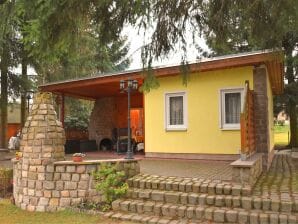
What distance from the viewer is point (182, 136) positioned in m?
11.6

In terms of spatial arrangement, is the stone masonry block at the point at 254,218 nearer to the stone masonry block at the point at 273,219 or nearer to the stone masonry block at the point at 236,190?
the stone masonry block at the point at 273,219

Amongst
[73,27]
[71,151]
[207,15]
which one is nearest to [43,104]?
[73,27]

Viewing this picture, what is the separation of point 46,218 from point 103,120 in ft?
32.6

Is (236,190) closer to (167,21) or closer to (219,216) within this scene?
(219,216)

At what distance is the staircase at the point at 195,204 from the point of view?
6.11m

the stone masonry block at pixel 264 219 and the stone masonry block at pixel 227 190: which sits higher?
the stone masonry block at pixel 227 190

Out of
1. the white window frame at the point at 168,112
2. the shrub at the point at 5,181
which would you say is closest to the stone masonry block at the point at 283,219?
the white window frame at the point at 168,112

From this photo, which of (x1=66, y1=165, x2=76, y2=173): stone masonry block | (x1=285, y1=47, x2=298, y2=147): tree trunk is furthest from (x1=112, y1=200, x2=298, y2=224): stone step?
(x1=285, y1=47, x2=298, y2=147): tree trunk

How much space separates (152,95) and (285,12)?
23.9 ft

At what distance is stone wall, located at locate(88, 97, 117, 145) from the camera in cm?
1717

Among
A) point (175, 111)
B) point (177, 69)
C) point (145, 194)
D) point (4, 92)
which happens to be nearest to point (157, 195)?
point (145, 194)

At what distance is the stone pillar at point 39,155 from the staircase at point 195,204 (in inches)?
73.7

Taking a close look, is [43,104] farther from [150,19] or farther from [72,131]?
[72,131]

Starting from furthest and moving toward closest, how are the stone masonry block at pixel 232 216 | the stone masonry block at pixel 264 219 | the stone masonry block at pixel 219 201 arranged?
the stone masonry block at pixel 219 201 → the stone masonry block at pixel 232 216 → the stone masonry block at pixel 264 219
